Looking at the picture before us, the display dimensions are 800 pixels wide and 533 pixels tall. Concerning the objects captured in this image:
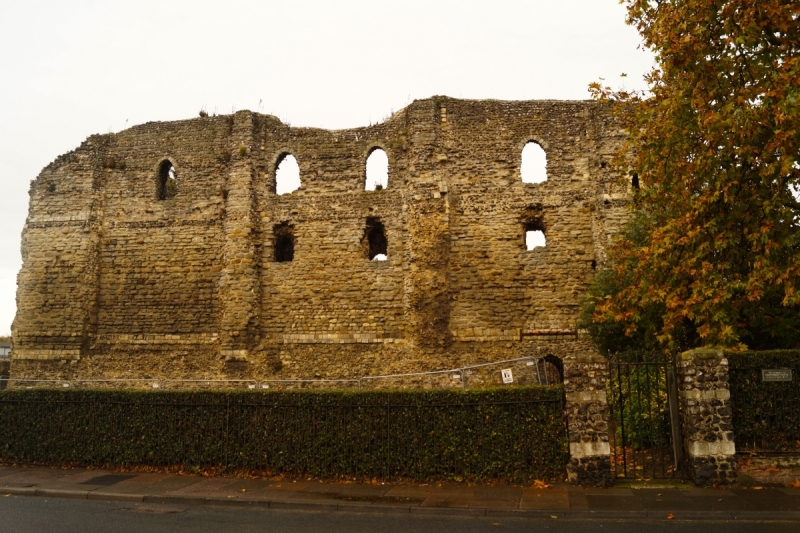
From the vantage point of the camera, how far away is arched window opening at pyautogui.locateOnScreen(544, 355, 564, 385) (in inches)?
702

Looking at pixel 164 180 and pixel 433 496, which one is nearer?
pixel 433 496

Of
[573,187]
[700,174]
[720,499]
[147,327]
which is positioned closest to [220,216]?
[147,327]

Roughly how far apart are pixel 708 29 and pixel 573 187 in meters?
7.91

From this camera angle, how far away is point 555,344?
17141 millimetres

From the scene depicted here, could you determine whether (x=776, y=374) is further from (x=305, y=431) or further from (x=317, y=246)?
(x=317, y=246)

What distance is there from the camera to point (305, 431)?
1050 centimetres

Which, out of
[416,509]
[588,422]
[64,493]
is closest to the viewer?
[416,509]

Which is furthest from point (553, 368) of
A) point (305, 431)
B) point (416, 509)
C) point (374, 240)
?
point (416, 509)

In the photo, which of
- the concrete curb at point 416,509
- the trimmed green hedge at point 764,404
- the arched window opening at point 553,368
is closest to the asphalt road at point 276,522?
the concrete curb at point 416,509

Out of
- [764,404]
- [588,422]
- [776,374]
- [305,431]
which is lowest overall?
[305,431]

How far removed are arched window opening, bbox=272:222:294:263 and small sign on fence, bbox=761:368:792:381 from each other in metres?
13.5

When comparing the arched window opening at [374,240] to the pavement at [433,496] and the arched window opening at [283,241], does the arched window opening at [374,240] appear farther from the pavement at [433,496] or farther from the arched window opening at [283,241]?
the pavement at [433,496]

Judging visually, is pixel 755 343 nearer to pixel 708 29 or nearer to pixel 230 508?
pixel 708 29

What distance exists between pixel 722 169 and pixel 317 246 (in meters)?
11.5
